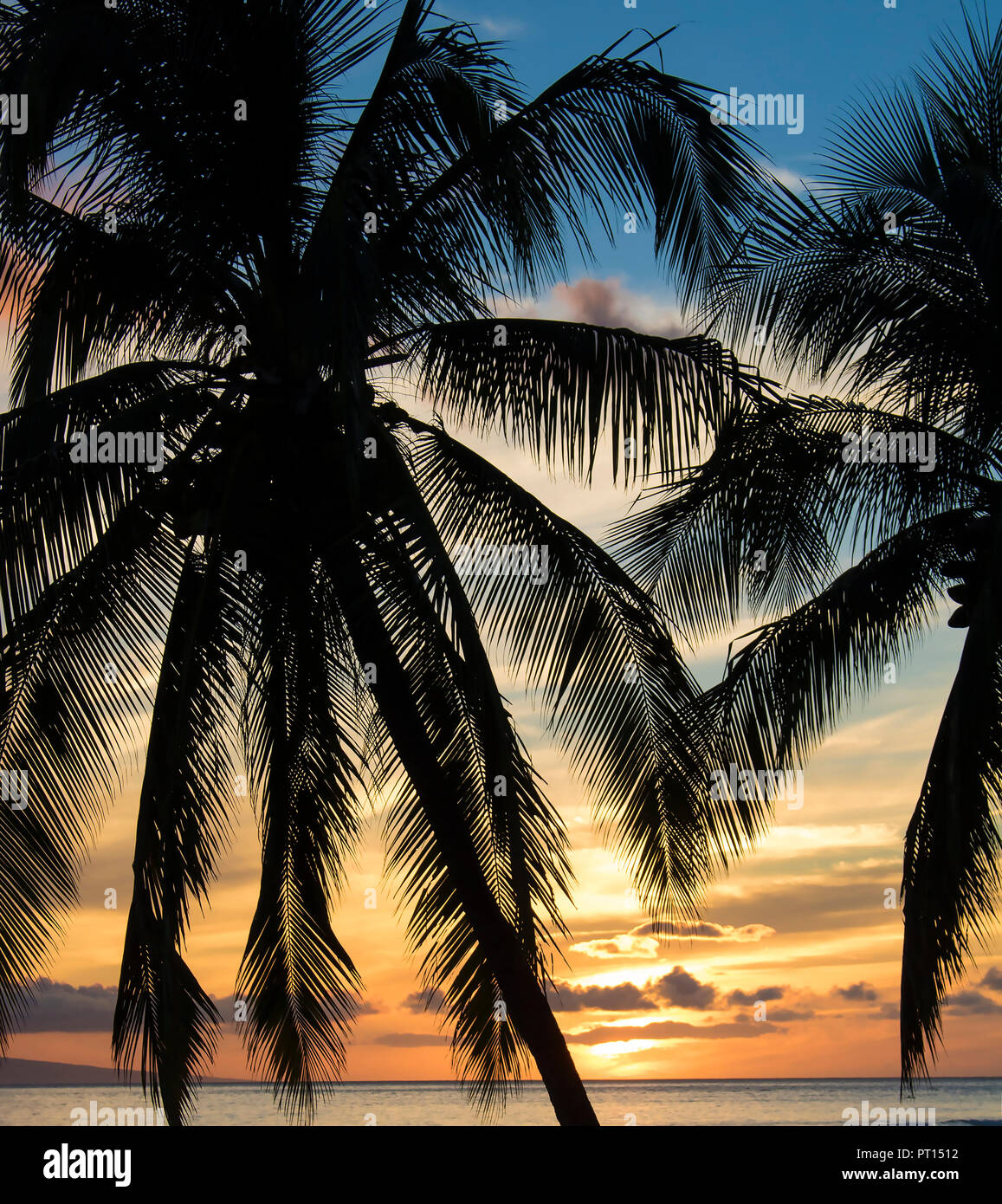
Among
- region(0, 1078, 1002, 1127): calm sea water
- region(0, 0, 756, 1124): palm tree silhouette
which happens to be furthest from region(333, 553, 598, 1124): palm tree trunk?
region(0, 1078, 1002, 1127): calm sea water

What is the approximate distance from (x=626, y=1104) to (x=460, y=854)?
2133 inches

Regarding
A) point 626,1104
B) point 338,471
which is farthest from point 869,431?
point 626,1104

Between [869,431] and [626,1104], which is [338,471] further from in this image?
[626,1104]

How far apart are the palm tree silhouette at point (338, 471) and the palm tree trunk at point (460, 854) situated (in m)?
0.02

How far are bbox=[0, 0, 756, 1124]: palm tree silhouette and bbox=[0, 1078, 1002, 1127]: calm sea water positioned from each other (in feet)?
112

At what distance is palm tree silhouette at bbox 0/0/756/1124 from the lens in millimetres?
6754

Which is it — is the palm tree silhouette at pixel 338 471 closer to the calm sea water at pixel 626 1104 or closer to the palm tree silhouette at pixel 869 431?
the palm tree silhouette at pixel 869 431

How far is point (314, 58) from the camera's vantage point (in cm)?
758

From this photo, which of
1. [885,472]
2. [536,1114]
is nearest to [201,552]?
[885,472]

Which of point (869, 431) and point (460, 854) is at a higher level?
point (869, 431)

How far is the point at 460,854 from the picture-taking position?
23.7 ft

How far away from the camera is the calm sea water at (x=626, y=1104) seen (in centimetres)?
4472

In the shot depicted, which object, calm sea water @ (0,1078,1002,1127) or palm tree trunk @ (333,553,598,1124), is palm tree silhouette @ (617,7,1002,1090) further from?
calm sea water @ (0,1078,1002,1127)

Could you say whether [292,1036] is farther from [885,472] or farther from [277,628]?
[885,472]
